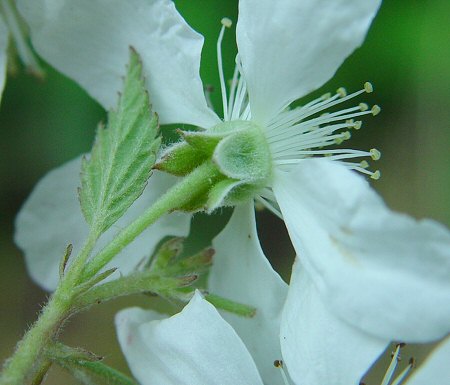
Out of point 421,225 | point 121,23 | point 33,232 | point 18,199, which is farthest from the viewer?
point 18,199

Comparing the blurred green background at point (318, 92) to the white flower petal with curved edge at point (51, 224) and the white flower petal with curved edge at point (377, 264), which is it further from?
the white flower petal with curved edge at point (377, 264)

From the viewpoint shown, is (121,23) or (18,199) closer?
(121,23)

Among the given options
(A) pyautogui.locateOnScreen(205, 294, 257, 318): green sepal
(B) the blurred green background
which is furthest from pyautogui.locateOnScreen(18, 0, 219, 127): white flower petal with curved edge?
(B) the blurred green background

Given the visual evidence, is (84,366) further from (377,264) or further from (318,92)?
(318,92)

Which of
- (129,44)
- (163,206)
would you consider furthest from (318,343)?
(129,44)

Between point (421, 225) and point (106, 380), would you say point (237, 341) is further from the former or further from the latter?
Answer: point (421, 225)

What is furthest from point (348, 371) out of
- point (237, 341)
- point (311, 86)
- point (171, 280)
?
point (311, 86)
